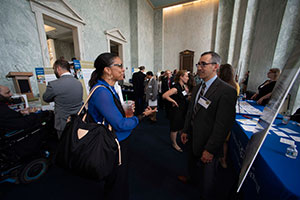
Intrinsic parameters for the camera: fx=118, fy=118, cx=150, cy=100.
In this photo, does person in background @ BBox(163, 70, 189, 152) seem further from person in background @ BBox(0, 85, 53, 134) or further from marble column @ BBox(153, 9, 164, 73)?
marble column @ BBox(153, 9, 164, 73)

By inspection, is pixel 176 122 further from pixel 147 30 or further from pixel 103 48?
pixel 147 30

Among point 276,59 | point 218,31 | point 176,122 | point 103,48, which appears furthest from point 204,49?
point 176,122

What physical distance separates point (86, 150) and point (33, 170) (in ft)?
5.85

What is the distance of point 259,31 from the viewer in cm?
453

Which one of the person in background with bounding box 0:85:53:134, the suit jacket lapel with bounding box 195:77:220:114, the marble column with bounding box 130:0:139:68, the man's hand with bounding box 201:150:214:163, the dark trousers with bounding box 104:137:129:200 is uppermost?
the marble column with bounding box 130:0:139:68

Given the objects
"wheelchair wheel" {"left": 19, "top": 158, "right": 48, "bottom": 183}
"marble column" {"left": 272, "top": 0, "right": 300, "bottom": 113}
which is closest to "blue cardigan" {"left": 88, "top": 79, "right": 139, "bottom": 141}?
"wheelchair wheel" {"left": 19, "top": 158, "right": 48, "bottom": 183}

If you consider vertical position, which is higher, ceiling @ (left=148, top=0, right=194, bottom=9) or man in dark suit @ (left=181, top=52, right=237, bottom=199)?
ceiling @ (left=148, top=0, right=194, bottom=9)

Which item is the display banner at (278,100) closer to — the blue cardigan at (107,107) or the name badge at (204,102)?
the name badge at (204,102)

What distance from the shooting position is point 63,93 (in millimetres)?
1682

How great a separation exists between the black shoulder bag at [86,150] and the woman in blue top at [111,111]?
12 cm

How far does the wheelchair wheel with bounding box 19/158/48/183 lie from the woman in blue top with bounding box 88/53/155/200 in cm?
144

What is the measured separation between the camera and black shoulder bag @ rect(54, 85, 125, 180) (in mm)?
736

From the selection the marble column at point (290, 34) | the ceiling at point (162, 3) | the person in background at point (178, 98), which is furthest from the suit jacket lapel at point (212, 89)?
the ceiling at point (162, 3)

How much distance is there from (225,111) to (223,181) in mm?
1313
